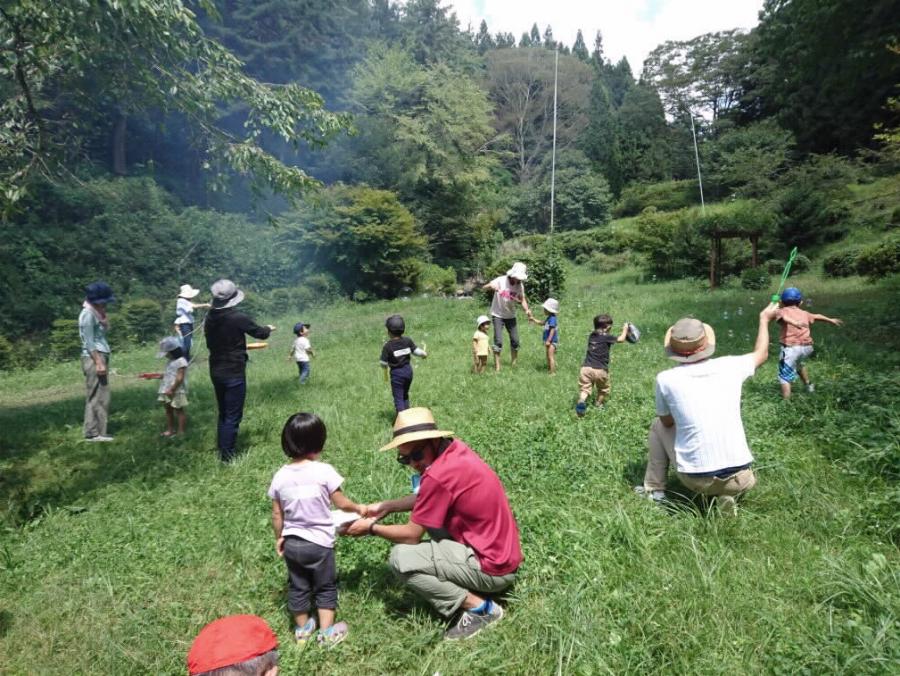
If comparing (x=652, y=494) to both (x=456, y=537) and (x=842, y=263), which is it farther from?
(x=842, y=263)

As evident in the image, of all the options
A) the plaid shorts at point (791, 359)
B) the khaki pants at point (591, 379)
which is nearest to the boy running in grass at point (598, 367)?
the khaki pants at point (591, 379)

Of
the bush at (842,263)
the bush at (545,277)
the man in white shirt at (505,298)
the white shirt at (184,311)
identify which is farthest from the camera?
the bush at (545,277)

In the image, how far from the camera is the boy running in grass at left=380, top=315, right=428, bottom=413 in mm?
6320

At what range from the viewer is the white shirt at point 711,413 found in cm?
360

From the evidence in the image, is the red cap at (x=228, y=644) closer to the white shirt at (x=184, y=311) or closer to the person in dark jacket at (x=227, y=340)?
the person in dark jacket at (x=227, y=340)

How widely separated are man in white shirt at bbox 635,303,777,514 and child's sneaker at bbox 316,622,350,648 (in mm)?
2321

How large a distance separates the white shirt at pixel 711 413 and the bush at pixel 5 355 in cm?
1967

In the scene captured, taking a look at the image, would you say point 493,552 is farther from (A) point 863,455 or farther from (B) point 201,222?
(B) point 201,222

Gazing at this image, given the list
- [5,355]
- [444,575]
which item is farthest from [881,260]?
Answer: [5,355]

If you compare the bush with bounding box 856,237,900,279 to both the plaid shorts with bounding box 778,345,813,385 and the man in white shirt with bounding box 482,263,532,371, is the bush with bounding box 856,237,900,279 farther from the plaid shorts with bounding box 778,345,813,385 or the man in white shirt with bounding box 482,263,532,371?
the man in white shirt with bounding box 482,263,532,371

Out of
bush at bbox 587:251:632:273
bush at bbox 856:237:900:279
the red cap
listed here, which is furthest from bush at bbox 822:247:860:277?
the red cap

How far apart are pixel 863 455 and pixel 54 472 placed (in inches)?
305

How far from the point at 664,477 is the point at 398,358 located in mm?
3172

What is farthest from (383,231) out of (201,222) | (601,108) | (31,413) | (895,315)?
(601,108)
